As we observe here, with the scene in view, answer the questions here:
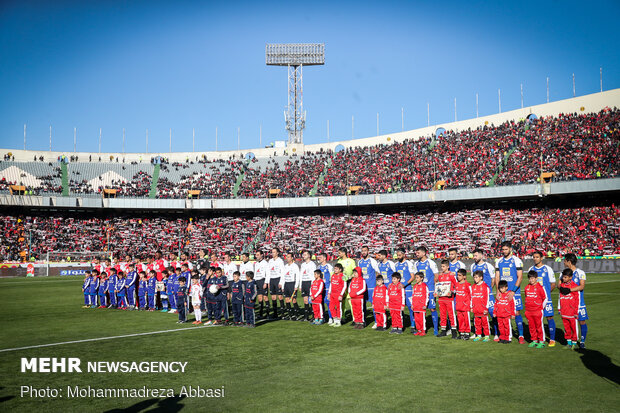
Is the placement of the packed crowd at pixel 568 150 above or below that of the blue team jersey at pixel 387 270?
above

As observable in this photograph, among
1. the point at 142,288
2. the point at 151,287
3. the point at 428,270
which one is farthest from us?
the point at 142,288

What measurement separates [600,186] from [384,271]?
32.0 m

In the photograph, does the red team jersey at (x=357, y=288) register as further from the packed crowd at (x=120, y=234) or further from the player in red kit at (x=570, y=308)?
the packed crowd at (x=120, y=234)

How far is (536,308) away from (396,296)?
3.39m

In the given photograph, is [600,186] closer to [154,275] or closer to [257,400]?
[154,275]

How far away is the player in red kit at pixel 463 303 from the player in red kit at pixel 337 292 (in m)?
3.57

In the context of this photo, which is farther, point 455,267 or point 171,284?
point 171,284

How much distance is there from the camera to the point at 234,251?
163 ft

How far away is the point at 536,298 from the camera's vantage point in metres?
11.3

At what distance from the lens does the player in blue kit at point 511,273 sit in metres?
11.8

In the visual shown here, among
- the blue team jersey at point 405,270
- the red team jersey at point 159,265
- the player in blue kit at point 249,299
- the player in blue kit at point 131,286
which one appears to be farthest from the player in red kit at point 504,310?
the player in blue kit at point 131,286

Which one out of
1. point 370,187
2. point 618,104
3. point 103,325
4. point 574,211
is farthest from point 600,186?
point 103,325

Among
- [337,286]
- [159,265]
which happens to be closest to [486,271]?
[337,286]

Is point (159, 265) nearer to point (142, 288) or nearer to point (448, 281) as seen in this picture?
point (142, 288)
